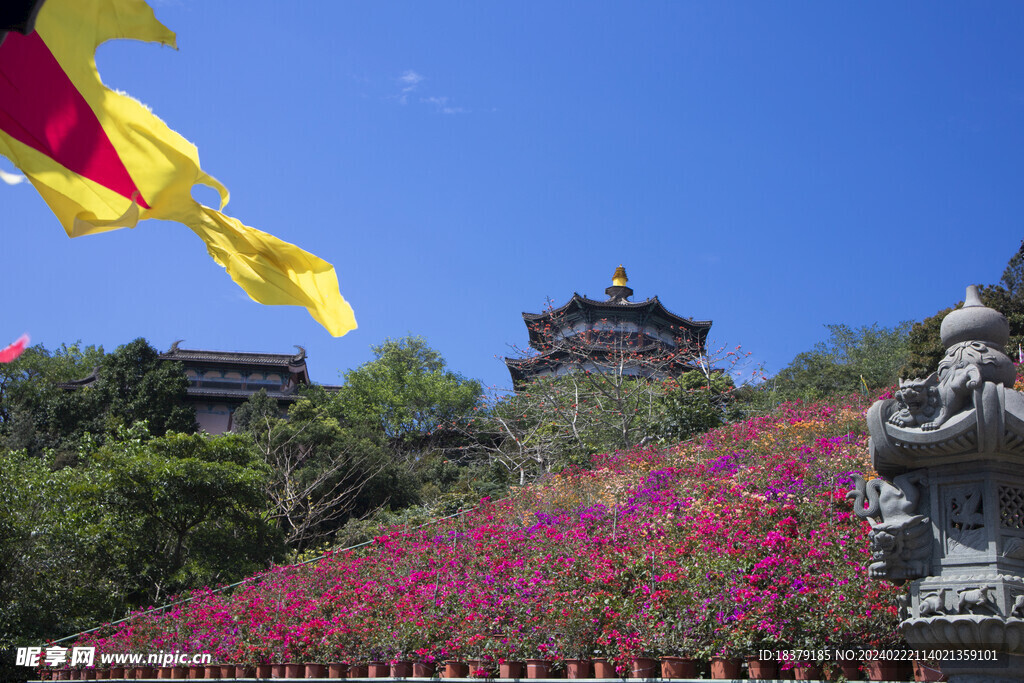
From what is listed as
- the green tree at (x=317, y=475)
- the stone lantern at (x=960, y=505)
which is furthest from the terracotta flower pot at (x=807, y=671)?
the green tree at (x=317, y=475)

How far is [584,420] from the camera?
52.6 ft

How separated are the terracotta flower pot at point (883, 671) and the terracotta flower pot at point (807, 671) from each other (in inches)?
14.7

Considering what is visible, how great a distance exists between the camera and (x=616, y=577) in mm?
7500

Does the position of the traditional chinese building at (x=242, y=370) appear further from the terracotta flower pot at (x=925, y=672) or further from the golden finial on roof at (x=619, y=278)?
the terracotta flower pot at (x=925, y=672)

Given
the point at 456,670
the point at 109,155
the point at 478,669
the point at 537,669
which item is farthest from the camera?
the point at 456,670

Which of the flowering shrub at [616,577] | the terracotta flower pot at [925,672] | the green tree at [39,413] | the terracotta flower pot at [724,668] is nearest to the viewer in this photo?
the terracotta flower pot at [925,672]

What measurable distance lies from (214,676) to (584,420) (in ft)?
28.4

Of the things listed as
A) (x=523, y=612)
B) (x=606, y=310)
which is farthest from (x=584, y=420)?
(x=606, y=310)

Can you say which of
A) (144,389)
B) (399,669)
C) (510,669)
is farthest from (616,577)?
(144,389)

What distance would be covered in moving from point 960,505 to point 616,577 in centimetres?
403

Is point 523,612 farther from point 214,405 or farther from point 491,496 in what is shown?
point 214,405

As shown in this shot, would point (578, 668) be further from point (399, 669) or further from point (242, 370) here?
point (242, 370)

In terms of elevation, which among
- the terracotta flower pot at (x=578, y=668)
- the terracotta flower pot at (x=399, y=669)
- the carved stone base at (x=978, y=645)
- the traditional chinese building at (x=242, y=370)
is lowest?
the terracotta flower pot at (x=399, y=669)

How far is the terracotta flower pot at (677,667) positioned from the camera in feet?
19.4
